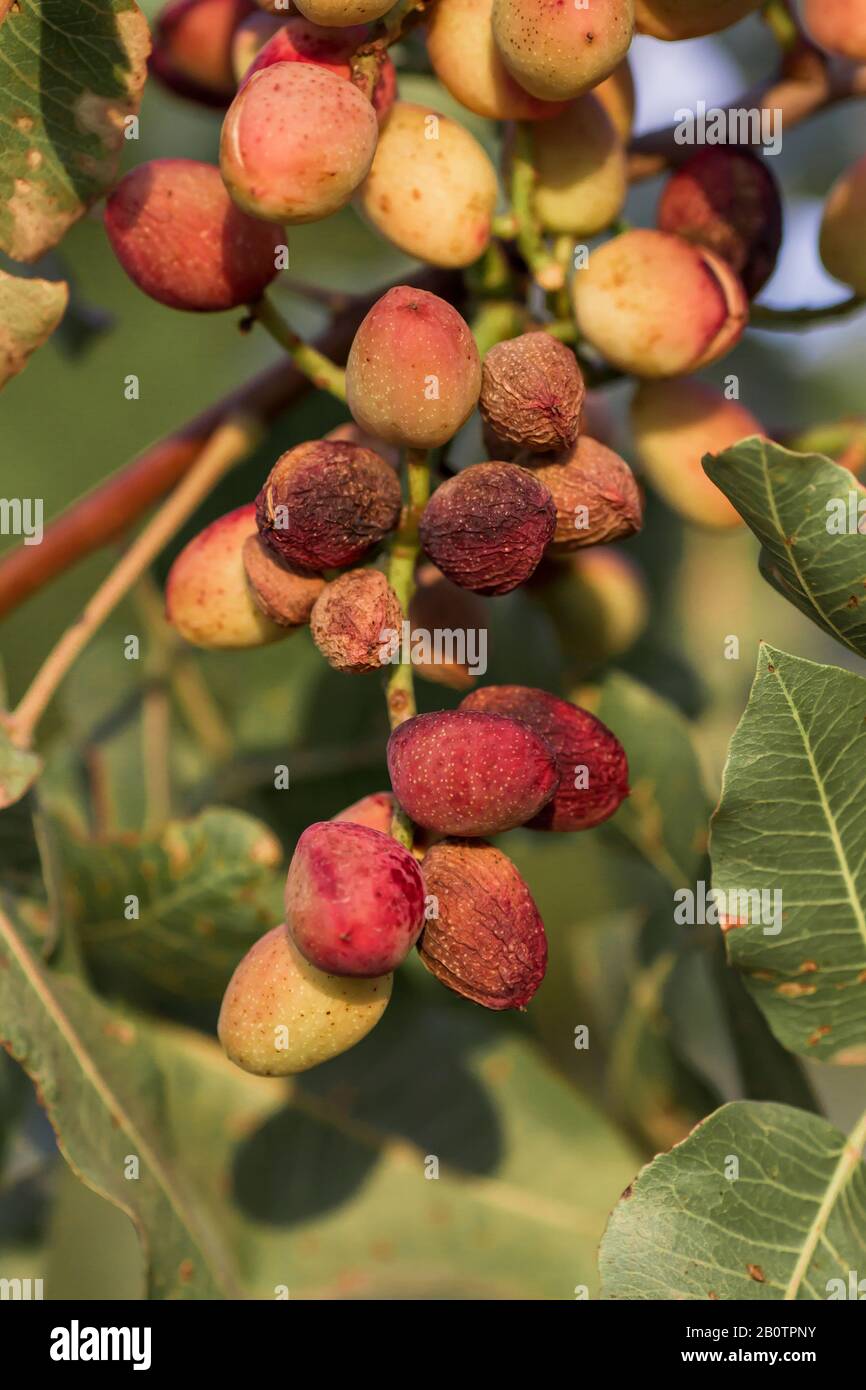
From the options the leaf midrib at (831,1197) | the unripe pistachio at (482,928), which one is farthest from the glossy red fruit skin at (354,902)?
the leaf midrib at (831,1197)

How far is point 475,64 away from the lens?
812 mm

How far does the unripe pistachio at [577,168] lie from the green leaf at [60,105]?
9.9 inches

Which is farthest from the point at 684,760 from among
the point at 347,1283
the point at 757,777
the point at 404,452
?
the point at 347,1283

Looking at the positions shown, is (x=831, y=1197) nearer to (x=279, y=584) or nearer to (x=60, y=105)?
(x=279, y=584)

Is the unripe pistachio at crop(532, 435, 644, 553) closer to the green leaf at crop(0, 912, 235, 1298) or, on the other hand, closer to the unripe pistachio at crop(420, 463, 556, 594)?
the unripe pistachio at crop(420, 463, 556, 594)

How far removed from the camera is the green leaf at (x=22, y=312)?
0.83 m

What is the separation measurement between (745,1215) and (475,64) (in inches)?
28.1

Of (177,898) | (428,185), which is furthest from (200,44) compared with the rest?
(177,898)

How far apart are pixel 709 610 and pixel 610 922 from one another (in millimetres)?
382

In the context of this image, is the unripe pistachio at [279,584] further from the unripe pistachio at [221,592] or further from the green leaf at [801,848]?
the green leaf at [801,848]

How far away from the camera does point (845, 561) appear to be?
756 millimetres

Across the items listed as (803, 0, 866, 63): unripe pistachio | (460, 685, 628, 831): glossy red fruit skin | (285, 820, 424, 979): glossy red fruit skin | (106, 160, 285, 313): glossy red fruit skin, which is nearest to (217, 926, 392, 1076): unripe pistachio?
(285, 820, 424, 979): glossy red fruit skin
